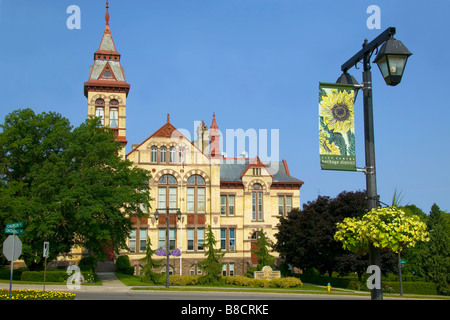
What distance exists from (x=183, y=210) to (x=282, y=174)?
13.8 m

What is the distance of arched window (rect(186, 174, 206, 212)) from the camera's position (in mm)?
53969

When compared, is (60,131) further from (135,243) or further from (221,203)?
(221,203)

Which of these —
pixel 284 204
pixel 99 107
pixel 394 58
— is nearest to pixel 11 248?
pixel 394 58

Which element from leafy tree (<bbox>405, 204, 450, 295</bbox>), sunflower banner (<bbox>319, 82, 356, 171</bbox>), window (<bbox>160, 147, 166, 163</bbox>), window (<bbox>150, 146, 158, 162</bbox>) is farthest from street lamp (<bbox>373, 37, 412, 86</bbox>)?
window (<bbox>150, 146, 158, 162</bbox>)

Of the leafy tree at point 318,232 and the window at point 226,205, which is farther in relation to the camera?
the window at point 226,205

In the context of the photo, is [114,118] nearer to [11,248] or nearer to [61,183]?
[61,183]

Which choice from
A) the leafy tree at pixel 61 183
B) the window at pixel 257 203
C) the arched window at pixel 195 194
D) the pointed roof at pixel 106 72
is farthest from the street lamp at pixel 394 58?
the window at pixel 257 203

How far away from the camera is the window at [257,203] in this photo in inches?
2249

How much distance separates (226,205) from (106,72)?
20292 millimetres

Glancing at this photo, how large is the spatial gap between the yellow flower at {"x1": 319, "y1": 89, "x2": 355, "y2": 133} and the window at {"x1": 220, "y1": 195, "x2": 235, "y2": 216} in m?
47.5

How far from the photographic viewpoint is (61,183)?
38.7 m

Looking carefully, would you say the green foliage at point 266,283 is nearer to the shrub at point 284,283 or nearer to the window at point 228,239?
the shrub at point 284,283

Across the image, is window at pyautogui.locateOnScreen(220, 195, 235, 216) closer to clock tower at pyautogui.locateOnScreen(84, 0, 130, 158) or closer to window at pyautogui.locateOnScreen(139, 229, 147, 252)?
window at pyautogui.locateOnScreen(139, 229, 147, 252)
